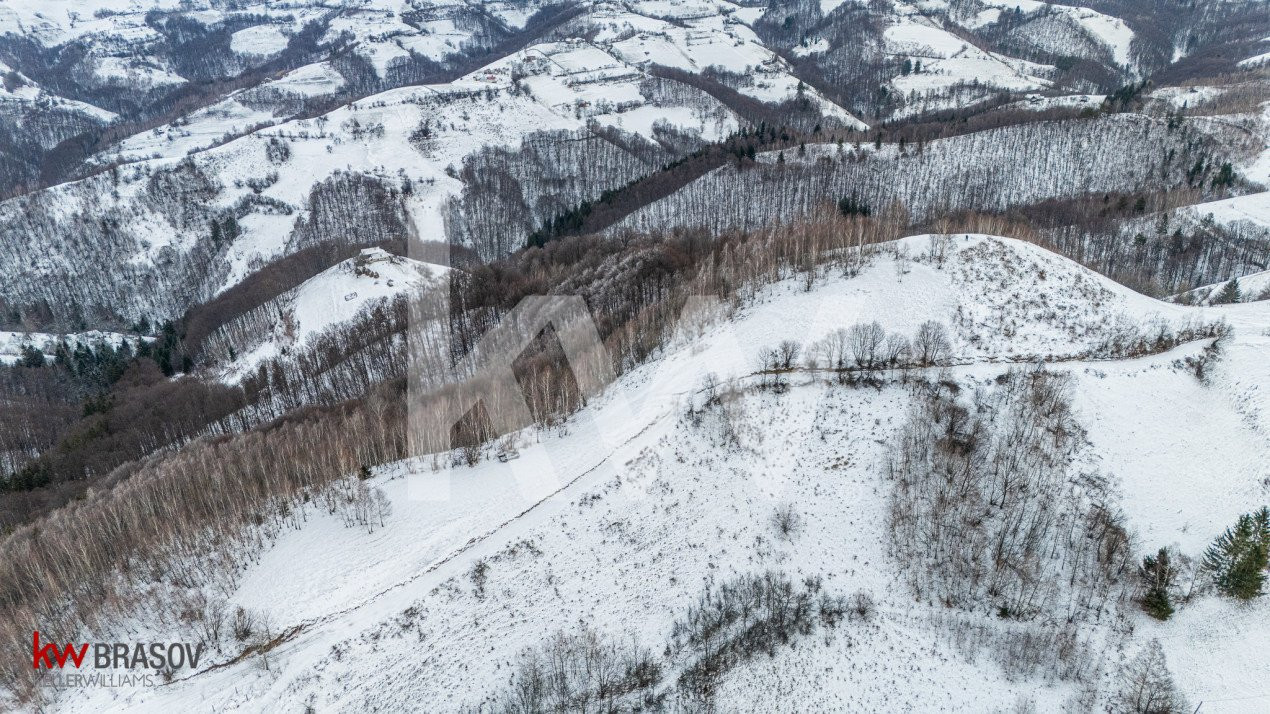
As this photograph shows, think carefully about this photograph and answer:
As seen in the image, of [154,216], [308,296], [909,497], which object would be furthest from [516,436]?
[154,216]

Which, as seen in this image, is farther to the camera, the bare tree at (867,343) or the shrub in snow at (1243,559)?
the bare tree at (867,343)

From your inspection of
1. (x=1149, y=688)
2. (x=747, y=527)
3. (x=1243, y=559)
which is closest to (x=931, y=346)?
(x=1243, y=559)

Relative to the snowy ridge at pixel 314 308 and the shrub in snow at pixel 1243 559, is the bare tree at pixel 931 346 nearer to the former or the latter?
the shrub in snow at pixel 1243 559

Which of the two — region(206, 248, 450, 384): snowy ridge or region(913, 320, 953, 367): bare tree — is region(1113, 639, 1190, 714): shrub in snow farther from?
region(206, 248, 450, 384): snowy ridge

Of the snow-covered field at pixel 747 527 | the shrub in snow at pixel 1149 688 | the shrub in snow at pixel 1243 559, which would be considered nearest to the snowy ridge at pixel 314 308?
the snow-covered field at pixel 747 527
